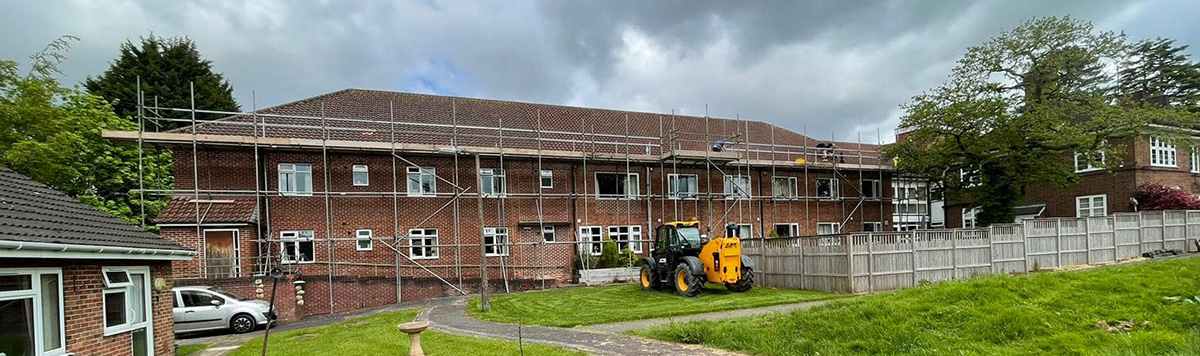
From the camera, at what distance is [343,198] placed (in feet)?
63.4


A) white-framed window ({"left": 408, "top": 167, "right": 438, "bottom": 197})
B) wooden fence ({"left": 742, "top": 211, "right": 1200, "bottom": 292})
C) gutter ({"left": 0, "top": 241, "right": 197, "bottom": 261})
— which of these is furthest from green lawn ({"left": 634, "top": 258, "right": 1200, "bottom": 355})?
white-framed window ({"left": 408, "top": 167, "right": 438, "bottom": 197})

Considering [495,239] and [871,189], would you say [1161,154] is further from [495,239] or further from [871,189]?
[495,239]

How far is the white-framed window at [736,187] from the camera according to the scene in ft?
82.2

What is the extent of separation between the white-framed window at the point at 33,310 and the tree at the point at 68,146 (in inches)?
497

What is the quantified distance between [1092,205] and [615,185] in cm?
2165

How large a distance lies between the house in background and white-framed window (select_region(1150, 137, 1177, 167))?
113 ft

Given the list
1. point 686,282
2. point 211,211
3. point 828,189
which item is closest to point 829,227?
point 828,189

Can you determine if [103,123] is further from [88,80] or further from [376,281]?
[376,281]

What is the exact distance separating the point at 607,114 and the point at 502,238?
9.69 metres

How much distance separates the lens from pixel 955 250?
16.0 metres

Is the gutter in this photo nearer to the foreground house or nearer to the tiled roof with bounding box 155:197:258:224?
the foreground house

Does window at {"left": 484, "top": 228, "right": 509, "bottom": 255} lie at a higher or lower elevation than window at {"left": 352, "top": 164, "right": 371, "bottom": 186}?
lower

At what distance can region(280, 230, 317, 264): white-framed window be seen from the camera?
18281 millimetres

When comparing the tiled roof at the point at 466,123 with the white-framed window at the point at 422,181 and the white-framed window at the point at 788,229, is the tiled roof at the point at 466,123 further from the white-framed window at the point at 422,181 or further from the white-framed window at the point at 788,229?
the white-framed window at the point at 788,229
